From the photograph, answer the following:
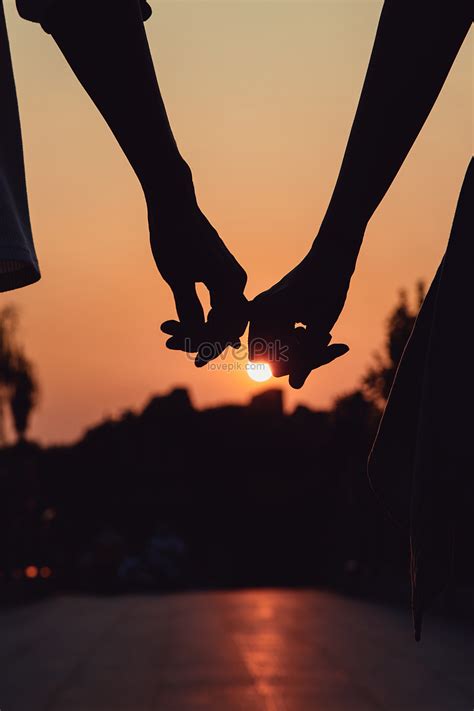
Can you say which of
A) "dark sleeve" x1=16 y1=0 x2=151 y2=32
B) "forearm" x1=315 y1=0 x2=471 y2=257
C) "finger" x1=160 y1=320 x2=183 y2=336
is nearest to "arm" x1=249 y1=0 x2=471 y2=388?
"forearm" x1=315 y1=0 x2=471 y2=257

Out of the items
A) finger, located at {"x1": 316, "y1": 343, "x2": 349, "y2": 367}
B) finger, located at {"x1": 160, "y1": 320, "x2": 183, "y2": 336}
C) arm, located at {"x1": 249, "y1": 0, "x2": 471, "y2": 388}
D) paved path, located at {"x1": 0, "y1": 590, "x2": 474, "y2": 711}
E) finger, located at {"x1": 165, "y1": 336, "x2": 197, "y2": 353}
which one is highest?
arm, located at {"x1": 249, "y1": 0, "x2": 471, "y2": 388}

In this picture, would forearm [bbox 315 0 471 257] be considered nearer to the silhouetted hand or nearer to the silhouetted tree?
the silhouetted hand

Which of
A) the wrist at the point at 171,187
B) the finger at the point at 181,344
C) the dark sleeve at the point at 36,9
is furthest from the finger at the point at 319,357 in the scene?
the dark sleeve at the point at 36,9

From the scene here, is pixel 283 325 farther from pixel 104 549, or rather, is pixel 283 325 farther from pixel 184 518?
pixel 184 518

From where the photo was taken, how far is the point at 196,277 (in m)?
1.27

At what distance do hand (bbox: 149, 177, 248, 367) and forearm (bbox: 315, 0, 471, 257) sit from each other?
0.21 m

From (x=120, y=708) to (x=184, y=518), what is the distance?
104 feet

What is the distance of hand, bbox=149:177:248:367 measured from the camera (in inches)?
47.7

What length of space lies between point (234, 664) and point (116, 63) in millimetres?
6089

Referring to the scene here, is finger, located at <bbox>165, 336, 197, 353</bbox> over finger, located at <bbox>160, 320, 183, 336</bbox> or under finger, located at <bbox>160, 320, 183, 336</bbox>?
under

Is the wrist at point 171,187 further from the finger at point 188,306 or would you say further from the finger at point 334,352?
the finger at point 334,352

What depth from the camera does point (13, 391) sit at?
3244cm

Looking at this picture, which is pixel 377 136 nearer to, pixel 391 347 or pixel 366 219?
pixel 366 219

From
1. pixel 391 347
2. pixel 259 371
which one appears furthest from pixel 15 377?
pixel 259 371
